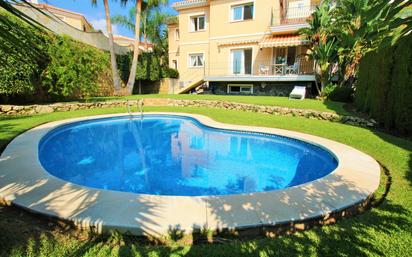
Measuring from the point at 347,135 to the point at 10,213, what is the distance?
1170 cm

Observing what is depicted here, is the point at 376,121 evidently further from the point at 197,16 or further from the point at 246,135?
the point at 197,16

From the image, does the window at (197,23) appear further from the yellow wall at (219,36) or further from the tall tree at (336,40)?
the tall tree at (336,40)

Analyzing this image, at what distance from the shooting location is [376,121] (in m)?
11.8

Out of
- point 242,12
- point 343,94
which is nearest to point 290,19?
point 242,12

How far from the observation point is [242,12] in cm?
2730

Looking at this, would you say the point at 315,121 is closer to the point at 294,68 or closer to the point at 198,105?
the point at 198,105

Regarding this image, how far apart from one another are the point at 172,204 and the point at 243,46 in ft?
84.8

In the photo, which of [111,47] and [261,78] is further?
[261,78]

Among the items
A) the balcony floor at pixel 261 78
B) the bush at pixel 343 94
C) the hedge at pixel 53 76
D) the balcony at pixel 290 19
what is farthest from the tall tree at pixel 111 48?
the bush at pixel 343 94

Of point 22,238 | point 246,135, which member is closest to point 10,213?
point 22,238

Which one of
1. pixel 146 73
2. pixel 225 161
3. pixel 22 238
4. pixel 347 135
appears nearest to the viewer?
pixel 22 238

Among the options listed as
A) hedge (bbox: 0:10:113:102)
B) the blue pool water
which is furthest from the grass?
hedge (bbox: 0:10:113:102)

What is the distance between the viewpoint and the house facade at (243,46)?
81.3 ft

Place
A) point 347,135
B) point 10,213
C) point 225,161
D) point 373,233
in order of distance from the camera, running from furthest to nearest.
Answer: point 347,135 < point 225,161 < point 10,213 < point 373,233
